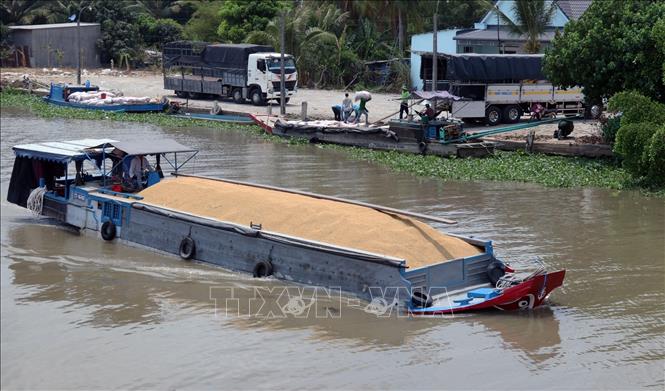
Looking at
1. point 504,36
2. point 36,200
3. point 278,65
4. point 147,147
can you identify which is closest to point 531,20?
point 504,36

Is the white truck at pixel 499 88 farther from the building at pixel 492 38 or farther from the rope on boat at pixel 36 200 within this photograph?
the rope on boat at pixel 36 200

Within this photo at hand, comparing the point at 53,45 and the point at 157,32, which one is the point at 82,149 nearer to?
the point at 53,45

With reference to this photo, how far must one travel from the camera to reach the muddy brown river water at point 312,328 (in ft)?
37.1

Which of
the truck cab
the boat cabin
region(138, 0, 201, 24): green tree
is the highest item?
region(138, 0, 201, 24): green tree

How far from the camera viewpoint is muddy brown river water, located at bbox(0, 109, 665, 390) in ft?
37.1

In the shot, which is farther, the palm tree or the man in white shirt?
the palm tree

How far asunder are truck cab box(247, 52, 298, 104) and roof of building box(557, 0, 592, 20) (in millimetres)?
12807

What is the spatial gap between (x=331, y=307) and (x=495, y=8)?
3096cm

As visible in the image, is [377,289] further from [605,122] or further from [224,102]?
A: [224,102]

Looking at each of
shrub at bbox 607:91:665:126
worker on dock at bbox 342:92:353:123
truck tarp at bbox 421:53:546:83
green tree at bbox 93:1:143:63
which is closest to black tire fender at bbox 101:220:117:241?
shrub at bbox 607:91:665:126

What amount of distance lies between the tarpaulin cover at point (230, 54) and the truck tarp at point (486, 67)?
9576mm

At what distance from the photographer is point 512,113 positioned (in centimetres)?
3312

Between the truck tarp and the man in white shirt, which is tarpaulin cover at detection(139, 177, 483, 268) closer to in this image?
the man in white shirt

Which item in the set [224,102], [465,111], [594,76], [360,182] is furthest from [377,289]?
[224,102]
